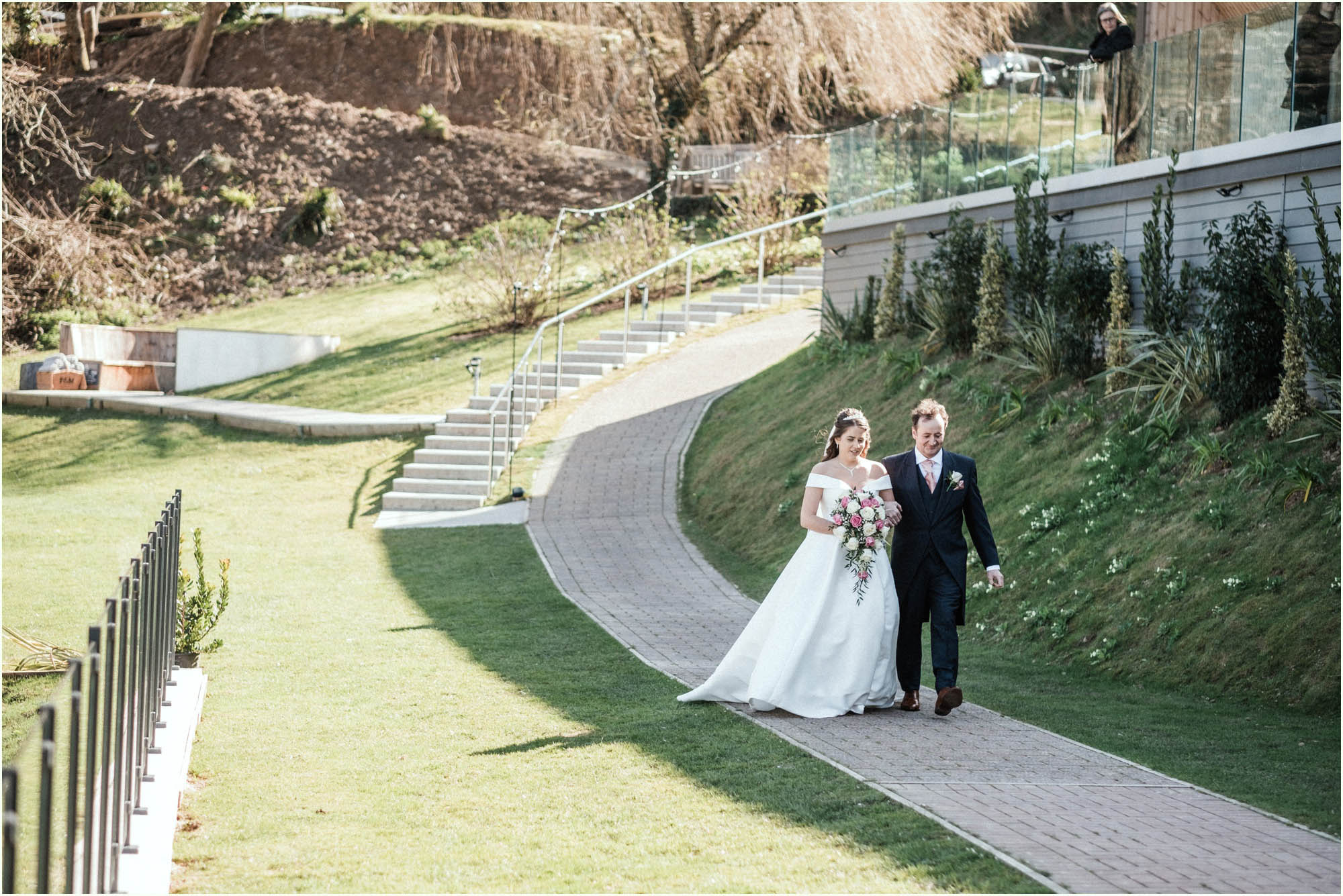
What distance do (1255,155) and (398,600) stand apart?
Answer: 8.33m

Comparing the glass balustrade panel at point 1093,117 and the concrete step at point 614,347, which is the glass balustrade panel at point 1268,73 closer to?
the glass balustrade panel at point 1093,117

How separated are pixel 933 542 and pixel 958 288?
8.71 meters

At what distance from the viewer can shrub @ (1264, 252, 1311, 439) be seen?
33.2 ft

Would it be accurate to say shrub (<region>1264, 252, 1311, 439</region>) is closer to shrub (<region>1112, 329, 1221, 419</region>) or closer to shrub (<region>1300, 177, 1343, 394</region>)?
shrub (<region>1300, 177, 1343, 394</region>)

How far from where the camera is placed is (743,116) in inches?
1293

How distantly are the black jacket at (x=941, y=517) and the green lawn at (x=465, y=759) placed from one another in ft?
4.54

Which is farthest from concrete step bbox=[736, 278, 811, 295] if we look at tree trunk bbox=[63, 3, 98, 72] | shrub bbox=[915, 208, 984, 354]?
tree trunk bbox=[63, 3, 98, 72]

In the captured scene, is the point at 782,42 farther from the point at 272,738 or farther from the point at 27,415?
the point at 272,738

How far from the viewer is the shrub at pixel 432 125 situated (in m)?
33.8

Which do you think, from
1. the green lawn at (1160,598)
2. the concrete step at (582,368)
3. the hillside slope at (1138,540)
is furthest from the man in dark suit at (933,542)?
the concrete step at (582,368)

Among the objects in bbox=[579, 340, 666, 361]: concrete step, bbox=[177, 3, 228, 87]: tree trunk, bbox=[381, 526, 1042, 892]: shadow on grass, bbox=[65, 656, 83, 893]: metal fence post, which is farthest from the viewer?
bbox=[177, 3, 228, 87]: tree trunk

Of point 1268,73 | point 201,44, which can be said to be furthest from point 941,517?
point 201,44

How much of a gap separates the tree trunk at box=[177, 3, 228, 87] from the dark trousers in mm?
33600

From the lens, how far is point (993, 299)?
14.9 m
